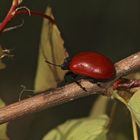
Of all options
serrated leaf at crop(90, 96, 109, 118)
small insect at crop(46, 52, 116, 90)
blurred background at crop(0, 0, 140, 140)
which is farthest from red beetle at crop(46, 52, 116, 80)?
blurred background at crop(0, 0, 140, 140)

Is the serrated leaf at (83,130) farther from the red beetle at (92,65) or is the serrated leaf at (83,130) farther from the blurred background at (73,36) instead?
the blurred background at (73,36)

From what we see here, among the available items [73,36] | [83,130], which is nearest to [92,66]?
[83,130]

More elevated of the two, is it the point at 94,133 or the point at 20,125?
the point at 94,133

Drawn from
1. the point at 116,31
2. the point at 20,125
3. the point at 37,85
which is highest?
the point at 37,85

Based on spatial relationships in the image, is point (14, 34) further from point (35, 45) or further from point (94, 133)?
point (94, 133)

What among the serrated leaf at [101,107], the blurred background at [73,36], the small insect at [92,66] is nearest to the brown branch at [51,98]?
the small insect at [92,66]

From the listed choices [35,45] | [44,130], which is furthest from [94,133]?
[35,45]

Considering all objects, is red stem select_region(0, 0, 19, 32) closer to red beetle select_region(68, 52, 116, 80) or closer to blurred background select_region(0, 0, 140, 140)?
red beetle select_region(68, 52, 116, 80)
